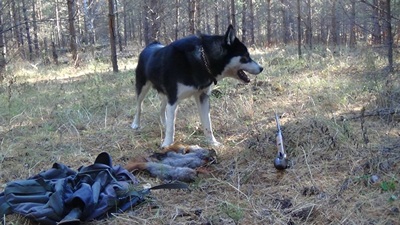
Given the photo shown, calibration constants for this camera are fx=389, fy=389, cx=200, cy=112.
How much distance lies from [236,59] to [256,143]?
3.60ft

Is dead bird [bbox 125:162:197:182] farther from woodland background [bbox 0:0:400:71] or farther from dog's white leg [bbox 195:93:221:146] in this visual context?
woodland background [bbox 0:0:400:71]

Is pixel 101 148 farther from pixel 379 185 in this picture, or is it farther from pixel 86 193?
pixel 379 185

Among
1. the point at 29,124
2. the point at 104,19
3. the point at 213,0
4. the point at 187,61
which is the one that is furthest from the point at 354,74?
the point at 104,19

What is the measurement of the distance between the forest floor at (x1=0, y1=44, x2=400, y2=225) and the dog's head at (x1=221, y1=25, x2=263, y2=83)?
0.70m

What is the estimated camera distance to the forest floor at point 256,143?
8.68 feet

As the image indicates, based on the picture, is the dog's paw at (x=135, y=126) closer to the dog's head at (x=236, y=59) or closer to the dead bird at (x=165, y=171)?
the dog's head at (x=236, y=59)

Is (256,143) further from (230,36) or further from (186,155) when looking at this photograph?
(230,36)

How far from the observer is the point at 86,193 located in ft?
8.66

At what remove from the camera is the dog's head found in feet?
14.4

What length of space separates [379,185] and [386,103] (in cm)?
229

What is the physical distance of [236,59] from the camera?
450cm

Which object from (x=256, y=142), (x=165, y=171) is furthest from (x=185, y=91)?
(x=165, y=171)

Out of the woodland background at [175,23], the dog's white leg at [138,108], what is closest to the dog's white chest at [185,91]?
the dog's white leg at [138,108]

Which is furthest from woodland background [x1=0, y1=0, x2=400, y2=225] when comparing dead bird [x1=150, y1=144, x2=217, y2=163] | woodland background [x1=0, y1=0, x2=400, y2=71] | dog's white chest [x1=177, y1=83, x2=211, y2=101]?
woodland background [x1=0, y1=0, x2=400, y2=71]
